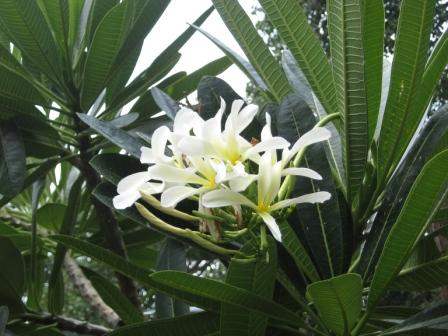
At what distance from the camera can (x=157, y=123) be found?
1.21 metres

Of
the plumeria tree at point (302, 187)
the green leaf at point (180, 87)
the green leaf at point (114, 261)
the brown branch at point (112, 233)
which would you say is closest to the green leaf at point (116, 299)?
the plumeria tree at point (302, 187)

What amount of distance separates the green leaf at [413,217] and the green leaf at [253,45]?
322 millimetres

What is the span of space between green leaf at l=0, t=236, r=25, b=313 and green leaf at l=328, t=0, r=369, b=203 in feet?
1.87

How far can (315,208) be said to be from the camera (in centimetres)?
85

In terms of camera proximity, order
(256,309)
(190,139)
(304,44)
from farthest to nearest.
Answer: (304,44), (256,309), (190,139)

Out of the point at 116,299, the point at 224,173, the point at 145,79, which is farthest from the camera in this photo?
the point at 145,79

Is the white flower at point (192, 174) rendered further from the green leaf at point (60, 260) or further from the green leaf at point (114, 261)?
the green leaf at point (60, 260)

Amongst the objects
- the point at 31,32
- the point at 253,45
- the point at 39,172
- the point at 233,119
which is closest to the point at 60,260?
the point at 39,172

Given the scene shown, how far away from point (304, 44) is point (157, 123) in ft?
1.35

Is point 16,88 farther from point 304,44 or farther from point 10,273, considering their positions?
point 304,44

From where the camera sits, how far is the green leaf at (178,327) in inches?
32.8

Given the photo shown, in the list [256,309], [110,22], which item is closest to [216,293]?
[256,309]

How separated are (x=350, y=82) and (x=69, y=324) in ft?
2.19

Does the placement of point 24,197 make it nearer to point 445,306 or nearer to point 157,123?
point 157,123
